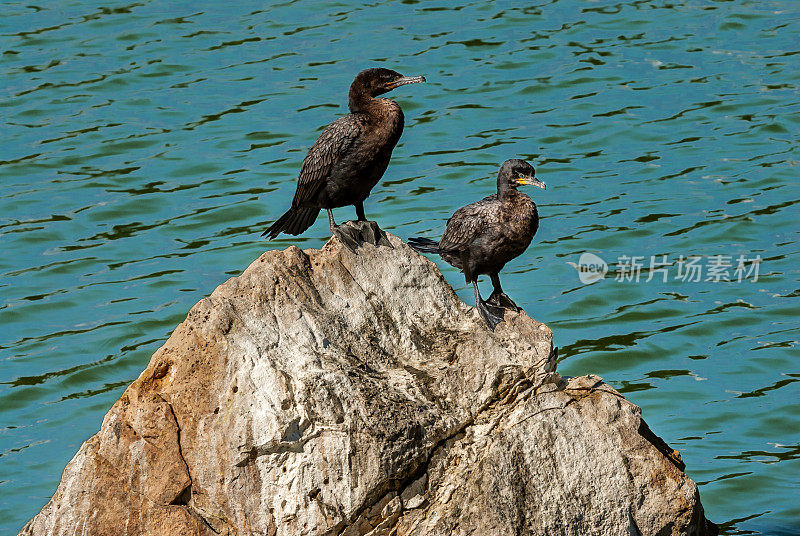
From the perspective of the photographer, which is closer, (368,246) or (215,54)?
(368,246)

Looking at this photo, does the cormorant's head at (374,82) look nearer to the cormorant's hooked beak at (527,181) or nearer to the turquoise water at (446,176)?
the cormorant's hooked beak at (527,181)

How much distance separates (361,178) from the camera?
6.41 meters

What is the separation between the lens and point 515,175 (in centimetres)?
618

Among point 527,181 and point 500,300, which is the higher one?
point 527,181

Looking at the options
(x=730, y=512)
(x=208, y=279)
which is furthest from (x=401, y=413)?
(x=208, y=279)

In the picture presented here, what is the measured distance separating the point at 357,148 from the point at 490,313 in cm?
128

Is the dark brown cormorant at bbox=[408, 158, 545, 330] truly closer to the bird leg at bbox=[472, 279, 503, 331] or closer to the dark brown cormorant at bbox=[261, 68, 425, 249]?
the bird leg at bbox=[472, 279, 503, 331]

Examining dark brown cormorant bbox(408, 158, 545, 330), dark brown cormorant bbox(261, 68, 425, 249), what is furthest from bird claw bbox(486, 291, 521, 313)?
dark brown cormorant bbox(261, 68, 425, 249)

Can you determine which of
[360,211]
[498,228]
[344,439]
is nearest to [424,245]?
[360,211]

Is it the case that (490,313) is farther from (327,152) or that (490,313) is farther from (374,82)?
(374,82)

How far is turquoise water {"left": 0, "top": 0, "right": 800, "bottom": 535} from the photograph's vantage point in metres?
9.44

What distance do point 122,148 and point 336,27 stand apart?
434 cm

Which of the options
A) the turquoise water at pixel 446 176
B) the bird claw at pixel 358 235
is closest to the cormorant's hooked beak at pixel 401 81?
the bird claw at pixel 358 235

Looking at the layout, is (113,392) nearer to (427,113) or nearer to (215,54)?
(427,113)
